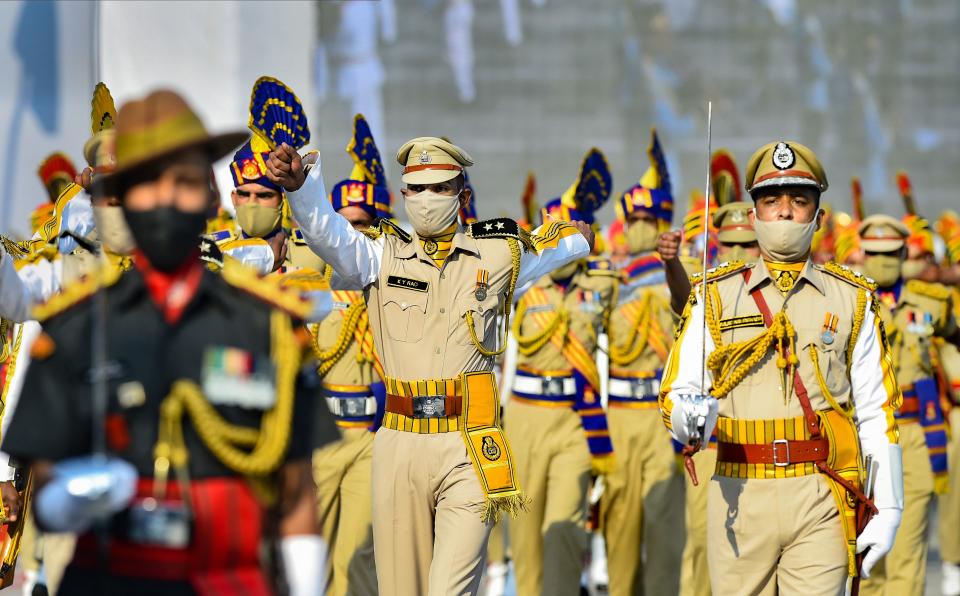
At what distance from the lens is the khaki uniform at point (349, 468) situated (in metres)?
9.53

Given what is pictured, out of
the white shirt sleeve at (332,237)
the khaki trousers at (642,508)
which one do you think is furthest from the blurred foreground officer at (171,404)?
the khaki trousers at (642,508)

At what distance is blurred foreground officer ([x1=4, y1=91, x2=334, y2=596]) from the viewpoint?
13.7 feet

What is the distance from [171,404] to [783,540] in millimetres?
3417

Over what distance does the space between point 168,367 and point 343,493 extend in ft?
17.7

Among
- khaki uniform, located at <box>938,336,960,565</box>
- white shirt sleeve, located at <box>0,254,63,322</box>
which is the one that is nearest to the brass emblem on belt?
white shirt sleeve, located at <box>0,254,63,322</box>

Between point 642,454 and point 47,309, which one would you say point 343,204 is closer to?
point 642,454

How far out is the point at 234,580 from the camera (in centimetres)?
425

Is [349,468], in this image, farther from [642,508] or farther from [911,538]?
[911,538]

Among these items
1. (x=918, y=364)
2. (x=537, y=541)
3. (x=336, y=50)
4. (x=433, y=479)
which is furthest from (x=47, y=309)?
(x=336, y=50)

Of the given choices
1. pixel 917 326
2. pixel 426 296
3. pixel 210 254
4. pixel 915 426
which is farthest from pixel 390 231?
pixel 917 326

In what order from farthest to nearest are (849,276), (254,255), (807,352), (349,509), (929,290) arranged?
(929,290) → (349,509) → (254,255) → (849,276) → (807,352)

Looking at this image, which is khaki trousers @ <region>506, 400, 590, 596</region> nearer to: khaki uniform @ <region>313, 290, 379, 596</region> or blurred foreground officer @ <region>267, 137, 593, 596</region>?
Answer: khaki uniform @ <region>313, 290, 379, 596</region>

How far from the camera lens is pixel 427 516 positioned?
24.7 feet

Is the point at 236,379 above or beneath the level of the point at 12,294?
beneath
